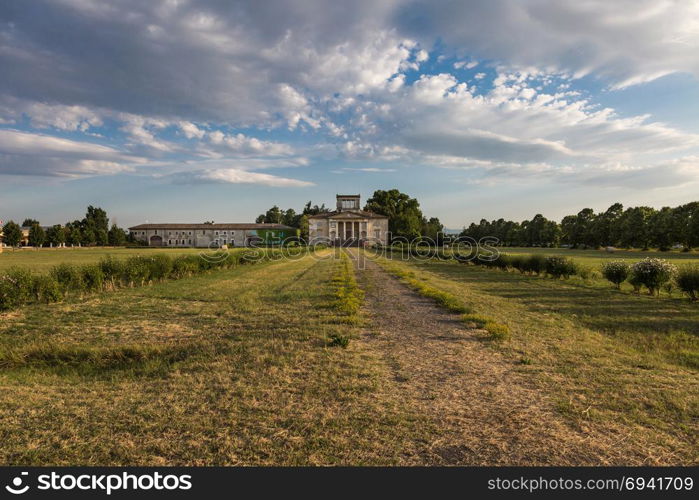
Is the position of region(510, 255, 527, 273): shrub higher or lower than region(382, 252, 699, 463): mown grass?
higher

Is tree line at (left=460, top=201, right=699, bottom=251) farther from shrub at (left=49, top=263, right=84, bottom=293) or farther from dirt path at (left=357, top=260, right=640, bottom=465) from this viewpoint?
shrub at (left=49, top=263, right=84, bottom=293)

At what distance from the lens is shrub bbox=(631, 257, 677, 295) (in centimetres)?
1492

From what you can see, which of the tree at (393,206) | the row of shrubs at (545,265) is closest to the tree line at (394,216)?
the tree at (393,206)

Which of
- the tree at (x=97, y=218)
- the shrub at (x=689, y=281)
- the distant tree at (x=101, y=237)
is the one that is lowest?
the shrub at (x=689, y=281)

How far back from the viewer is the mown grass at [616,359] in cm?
415

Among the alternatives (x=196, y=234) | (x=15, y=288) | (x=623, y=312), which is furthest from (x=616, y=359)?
(x=196, y=234)

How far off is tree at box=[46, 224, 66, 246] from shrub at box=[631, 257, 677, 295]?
333 feet

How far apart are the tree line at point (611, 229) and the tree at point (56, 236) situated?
105669 millimetres

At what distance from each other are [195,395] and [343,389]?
2.03 meters

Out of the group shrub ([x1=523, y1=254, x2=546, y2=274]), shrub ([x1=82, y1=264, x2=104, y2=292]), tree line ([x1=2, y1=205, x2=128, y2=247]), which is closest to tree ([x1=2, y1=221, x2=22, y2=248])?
tree line ([x1=2, y1=205, x2=128, y2=247])

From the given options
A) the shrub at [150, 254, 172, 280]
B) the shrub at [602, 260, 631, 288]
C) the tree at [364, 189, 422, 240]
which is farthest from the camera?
the tree at [364, 189, 422, 240]

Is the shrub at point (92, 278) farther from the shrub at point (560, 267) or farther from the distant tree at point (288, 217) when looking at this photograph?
the distant tree at point (288, 217)

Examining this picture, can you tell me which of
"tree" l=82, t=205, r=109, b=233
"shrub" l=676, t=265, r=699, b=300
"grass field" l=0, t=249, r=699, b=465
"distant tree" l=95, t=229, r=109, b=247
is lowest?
"grass field" l=0, t=249, r=699, b=465

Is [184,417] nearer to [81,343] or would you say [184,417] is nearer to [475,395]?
[475,395]
